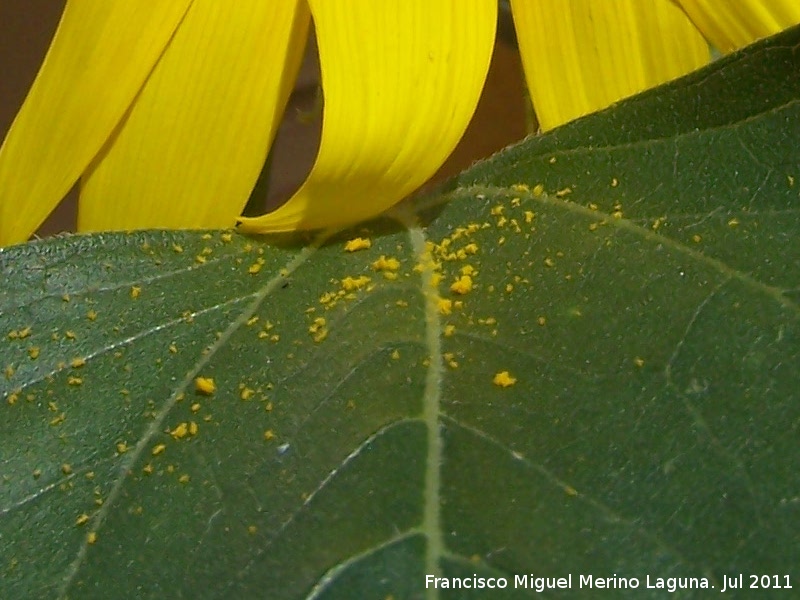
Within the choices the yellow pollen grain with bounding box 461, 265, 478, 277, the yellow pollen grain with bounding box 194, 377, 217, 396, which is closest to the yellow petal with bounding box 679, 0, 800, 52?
the yellow pollen grain with bounding box 461, 265, 478, 277

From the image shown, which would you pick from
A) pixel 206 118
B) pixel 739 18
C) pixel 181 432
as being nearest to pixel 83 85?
pixel 206 118

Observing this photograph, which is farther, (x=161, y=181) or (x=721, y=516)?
(x=161, y=181)

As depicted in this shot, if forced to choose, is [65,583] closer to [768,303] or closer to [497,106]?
Result: [768,303]

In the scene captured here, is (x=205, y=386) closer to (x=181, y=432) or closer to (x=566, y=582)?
(x=181, y=432)

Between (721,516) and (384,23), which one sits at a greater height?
(384,23)

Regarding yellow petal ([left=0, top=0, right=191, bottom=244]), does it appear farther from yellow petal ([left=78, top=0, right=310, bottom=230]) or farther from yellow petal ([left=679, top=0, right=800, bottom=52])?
yellow petal ([left=679, top=0, right=800, bottom=52])

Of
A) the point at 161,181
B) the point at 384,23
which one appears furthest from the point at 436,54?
the point at 161,181
